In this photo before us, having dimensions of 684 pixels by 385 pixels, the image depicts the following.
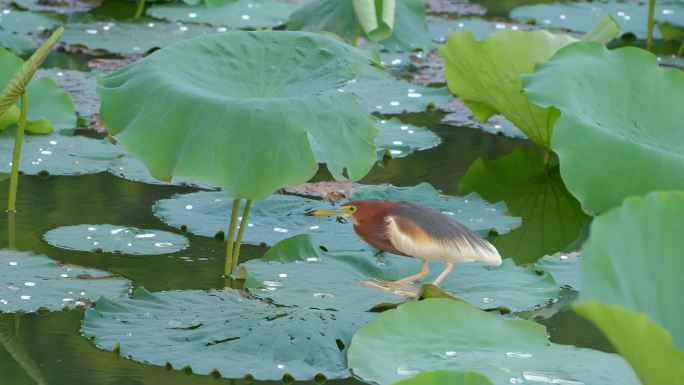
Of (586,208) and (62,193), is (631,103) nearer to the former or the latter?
(586,208)

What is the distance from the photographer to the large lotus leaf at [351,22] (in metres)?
5.15

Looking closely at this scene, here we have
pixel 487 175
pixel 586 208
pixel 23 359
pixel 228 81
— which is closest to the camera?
pixel 23 359

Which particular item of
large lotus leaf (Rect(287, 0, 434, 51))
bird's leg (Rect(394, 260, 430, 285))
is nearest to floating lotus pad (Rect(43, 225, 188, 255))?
bird's leg (Rect(394, 260, 430, 285))

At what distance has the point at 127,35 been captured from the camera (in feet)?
18.3

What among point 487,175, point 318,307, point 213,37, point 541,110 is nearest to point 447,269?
point 318,307

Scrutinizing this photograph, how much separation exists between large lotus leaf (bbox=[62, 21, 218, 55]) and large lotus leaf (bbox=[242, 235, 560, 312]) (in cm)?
273

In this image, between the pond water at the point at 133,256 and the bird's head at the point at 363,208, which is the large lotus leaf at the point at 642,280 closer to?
the pond water at the point at 133,256

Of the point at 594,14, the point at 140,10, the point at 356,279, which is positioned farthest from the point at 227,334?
the point at 594,14

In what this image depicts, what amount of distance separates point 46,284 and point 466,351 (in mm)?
962

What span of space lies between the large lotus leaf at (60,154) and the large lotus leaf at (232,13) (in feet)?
6.37

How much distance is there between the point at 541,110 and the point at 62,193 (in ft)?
4.57

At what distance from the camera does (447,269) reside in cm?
263

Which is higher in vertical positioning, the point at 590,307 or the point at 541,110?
the point at 590,307

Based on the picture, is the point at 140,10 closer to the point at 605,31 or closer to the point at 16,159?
the point at 605,31
